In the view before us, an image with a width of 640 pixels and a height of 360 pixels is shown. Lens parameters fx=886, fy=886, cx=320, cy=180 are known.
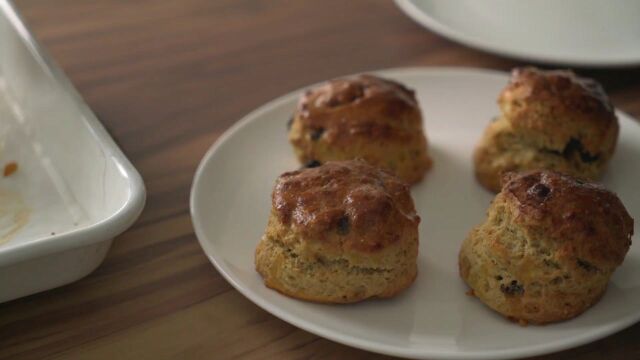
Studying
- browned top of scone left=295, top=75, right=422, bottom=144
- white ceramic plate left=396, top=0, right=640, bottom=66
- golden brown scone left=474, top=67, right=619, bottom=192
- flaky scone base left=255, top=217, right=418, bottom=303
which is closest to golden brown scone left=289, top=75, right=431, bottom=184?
browned top of scone left=295, top=75, right=422, bottom=144

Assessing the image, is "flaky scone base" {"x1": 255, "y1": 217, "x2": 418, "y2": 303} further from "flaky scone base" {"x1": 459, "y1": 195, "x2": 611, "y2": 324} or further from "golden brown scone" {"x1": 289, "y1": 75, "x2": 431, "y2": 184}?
"golden brown scone" {"x1": 289, "y1": 75, "x2": 431, "y2": 184}

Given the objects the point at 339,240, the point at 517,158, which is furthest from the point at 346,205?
the point at 517,158

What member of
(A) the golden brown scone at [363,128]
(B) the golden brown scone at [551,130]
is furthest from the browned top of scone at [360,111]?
(B) the golden brown scone at [551,130]

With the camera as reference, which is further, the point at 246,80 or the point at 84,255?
the point at 246,80

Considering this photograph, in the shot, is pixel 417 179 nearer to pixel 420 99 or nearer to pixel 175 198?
pixel 420 99

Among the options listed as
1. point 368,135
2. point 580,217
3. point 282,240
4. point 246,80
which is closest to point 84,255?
point 282,240

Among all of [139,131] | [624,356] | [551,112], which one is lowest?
[139,131]
